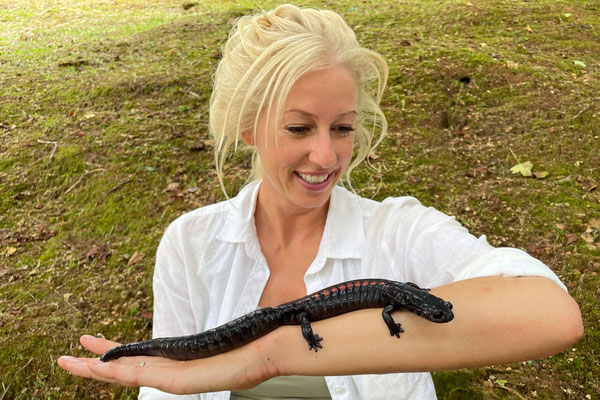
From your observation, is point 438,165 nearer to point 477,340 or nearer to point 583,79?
point 583,79

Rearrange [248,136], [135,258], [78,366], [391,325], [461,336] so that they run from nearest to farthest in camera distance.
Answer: [461,336] < [391,325] < [78,366] < [248,136] < [135,258]

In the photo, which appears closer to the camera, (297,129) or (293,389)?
(297,129)

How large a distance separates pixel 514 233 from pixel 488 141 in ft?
6.20

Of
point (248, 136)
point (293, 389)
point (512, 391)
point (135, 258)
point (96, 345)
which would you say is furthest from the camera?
point (135, 258)

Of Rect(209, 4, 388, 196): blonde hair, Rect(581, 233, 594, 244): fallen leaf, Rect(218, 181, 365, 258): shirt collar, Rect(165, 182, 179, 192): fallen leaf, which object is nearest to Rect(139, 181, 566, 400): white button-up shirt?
Rect(218, 181, 365, 258): shirt collar

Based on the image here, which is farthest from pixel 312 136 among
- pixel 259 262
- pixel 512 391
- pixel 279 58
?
pixel 512 391

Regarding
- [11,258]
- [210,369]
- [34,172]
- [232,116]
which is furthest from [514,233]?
[34,172]

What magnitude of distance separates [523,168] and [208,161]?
5082 millimetres

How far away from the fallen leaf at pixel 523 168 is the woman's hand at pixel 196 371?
17.5 ft

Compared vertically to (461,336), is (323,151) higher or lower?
higher

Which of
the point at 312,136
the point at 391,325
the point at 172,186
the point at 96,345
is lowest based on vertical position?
the point at 172,186

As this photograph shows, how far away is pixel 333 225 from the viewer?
394 cm

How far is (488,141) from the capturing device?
23.0ft

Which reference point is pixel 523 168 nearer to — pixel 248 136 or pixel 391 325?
pixel 248 136
